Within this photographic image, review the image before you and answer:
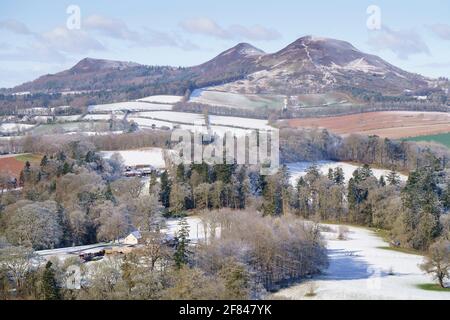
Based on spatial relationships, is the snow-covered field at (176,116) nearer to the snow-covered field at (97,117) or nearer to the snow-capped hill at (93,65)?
the snow-covered field at (97,117)

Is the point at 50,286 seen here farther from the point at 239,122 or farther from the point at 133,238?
the point at 239,122

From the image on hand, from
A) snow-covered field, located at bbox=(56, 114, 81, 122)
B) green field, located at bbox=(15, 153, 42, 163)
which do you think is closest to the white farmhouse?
green field, located at bbox=(15, 153, 42, 163)

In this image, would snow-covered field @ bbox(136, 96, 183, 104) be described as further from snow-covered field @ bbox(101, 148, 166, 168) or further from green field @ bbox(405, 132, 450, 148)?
green field @ bbox(405, 132, 450, 148)

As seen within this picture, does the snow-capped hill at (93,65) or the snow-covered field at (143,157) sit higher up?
the snow-capped hill at (93,65)

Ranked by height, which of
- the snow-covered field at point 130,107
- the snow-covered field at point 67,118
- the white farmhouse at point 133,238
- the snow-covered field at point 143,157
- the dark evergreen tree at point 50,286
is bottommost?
the white farmhouse at point 133,238

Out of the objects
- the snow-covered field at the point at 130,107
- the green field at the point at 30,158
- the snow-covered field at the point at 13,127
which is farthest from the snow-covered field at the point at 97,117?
the green field at the point at 30,158

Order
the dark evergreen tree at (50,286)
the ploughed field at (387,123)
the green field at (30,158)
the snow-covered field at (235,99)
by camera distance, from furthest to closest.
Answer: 1. the snow-covered field at (235,99)
2. the ploughed field at (387,123)
3. the green field at (30,158)
4. the dark evergreen tree at (50,286)
